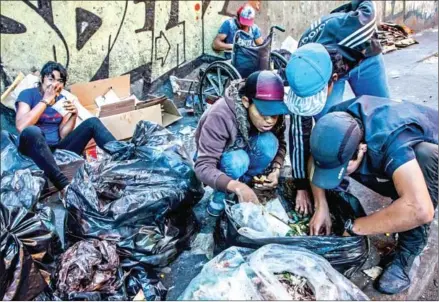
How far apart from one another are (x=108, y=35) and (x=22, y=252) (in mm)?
3067

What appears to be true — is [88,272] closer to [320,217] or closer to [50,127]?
[320,217]

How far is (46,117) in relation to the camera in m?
3.14

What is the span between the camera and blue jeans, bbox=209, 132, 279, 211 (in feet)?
7.53

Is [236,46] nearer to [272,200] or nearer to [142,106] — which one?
[142,106]

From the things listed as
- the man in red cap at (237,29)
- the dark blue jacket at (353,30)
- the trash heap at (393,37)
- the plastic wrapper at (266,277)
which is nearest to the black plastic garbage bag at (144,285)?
the plastic wrapper at (266,277)

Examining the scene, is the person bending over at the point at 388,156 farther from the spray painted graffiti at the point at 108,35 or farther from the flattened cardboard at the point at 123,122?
the spray painted graffiti at the point at 108,35

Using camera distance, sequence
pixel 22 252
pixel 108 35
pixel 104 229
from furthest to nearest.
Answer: pixel 108 35 → pixel 104 229 → pixel 22 252

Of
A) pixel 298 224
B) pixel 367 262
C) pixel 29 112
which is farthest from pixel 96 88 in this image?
Result: pixel 367 262

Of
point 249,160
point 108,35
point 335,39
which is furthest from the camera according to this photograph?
point 108,35

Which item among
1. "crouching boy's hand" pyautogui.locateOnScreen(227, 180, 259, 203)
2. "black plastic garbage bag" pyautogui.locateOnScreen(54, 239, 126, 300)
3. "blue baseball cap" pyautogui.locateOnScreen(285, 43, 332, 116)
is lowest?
"black plastic garbage bag" pyautogui.locateOnScreen(54, 239, 126, 300)

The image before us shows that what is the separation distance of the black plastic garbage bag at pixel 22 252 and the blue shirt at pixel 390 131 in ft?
4.83

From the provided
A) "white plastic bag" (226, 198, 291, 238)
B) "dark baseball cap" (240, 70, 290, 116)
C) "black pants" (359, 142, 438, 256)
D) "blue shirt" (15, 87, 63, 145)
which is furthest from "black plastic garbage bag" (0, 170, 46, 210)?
"black pants" (359, 142, 438, 256)

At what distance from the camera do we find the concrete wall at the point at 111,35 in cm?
373

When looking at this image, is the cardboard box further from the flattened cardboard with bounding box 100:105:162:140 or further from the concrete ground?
the concrete ground
